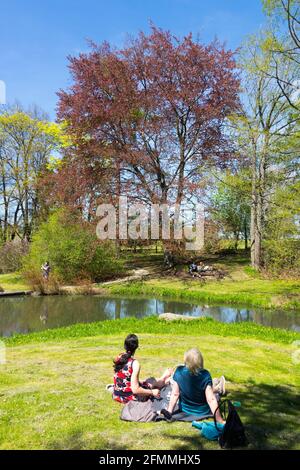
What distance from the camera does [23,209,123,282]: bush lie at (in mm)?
24828

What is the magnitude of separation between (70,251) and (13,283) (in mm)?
4827

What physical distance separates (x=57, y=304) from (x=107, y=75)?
55.1ft

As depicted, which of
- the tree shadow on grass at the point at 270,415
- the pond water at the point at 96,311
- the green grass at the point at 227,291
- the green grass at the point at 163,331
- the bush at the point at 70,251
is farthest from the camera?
the bush at the point at 70,251

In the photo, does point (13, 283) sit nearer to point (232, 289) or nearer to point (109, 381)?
point (232, 289)

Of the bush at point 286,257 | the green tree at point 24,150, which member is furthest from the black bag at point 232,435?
the green tree at point 24,150

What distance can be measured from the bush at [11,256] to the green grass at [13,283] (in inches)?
129

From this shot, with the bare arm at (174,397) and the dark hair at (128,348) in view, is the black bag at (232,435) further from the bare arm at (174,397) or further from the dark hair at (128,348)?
the dark hair at (128,348)

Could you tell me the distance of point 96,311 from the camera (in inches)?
714

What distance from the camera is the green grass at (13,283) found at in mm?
23891

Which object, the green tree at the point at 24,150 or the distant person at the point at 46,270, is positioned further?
the green tree at the point at 24,150

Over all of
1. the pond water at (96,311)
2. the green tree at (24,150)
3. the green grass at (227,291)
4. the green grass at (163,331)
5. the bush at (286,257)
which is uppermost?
the green tree at (24,150)

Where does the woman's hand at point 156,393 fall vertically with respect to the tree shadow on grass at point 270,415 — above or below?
above
